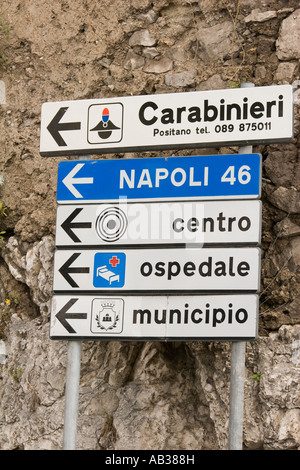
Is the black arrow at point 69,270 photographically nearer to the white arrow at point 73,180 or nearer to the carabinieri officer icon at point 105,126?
the white arrow at point 73,180

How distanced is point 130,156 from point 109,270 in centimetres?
108

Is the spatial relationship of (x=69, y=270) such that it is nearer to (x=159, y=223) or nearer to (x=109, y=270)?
(x=109, y=270)

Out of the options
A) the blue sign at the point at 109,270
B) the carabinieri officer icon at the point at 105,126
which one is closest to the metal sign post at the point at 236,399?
the blue sign at the point at 109,270

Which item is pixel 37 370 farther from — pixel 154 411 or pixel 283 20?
pixel 283 20

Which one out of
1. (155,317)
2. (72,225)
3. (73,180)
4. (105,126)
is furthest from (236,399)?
(105,126)

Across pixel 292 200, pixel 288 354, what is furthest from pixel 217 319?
pixel 292 200

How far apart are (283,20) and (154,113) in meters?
1.20

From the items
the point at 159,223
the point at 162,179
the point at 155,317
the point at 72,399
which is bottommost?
the point at 72,399

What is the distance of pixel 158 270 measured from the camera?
3.78 m

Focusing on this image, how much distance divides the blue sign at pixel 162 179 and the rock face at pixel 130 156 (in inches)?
24.7

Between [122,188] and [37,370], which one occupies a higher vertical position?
[122,188]

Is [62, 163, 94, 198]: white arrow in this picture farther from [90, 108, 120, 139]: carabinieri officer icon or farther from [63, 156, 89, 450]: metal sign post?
[63, 156, 89, 450]: metal sign post

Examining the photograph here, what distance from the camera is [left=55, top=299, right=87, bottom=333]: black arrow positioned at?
3836 mm

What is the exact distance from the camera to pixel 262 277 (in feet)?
14.0
